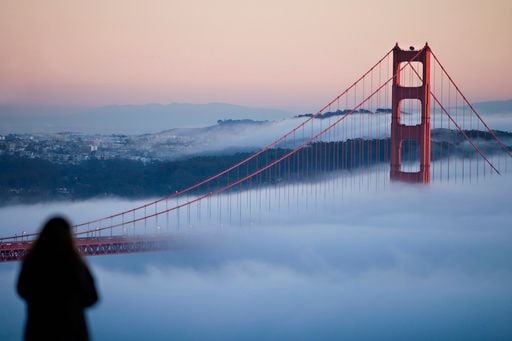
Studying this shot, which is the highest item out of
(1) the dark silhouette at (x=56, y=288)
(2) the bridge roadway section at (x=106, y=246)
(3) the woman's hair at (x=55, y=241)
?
(3) the woman's hair at (x=55, y=241)

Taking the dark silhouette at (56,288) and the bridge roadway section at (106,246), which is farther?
the bridge roadway section at (106,246)

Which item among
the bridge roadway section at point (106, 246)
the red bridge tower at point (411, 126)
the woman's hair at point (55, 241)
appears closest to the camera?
the woman's hair at point (55, 241)

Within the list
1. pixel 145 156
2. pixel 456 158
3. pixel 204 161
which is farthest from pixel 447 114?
pixel 145 156

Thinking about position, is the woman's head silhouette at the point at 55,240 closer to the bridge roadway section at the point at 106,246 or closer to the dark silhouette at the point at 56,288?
the dark silhouette at the point at 56,288

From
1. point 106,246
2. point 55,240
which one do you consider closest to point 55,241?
point 55,240

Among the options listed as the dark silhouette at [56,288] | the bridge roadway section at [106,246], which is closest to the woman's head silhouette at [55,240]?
Answer: the dark silhouette at [56,288]

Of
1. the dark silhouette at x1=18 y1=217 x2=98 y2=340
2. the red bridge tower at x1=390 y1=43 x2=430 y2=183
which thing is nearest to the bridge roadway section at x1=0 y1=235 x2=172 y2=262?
the red bridge tower at x1=390 y1=43 x2=430 y2=183
